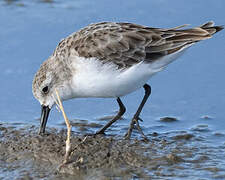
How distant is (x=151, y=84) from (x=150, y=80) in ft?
0.45

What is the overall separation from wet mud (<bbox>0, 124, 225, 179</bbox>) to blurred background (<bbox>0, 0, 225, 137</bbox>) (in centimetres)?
49

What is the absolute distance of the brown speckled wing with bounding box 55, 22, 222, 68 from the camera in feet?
26.7

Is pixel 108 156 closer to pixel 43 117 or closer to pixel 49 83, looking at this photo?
pixel 43 117

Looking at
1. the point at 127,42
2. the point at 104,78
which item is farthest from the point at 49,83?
the point at 127,42

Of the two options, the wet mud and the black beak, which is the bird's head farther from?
the wet mud

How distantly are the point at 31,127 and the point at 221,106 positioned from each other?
9.88 feet

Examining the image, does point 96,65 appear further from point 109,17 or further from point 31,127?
point 109,17

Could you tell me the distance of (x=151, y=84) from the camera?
9930mm

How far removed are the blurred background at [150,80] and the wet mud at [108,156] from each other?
49cm

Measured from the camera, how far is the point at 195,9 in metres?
11.4

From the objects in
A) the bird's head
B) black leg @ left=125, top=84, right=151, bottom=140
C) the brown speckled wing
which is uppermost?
the brown speckled wing

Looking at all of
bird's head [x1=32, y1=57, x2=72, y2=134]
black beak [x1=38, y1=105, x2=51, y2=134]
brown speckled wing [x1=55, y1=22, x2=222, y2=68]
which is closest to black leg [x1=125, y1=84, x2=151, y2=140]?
brown speckled wing [x1=55, y1=22, x2=222, y2=68]

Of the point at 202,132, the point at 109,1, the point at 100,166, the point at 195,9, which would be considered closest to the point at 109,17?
the point at 109,1

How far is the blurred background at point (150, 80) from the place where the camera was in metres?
9.14
